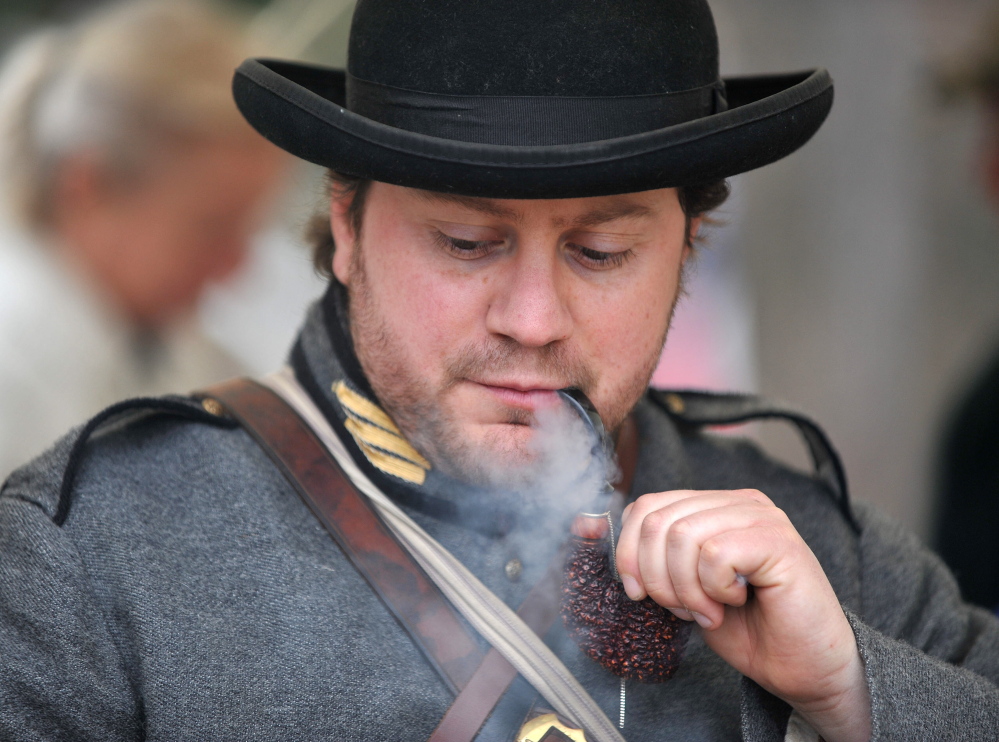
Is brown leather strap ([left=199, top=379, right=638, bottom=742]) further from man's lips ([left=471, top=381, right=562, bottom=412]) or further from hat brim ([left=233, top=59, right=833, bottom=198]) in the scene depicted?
hat brim ([left=233, top=59, right=833, bottom=198])

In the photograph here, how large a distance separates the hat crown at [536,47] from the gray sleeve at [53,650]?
1.13m

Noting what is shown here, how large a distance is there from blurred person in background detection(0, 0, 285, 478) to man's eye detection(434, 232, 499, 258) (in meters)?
2.36

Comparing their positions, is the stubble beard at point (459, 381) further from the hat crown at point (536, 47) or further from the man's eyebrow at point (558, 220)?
the hat crown at point (536, 47)

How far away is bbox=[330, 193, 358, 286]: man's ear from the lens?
2.26m

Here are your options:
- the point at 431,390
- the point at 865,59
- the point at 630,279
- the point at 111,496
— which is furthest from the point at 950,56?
the point at 111,496

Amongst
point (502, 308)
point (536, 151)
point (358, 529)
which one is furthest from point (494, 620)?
point (536, 151)

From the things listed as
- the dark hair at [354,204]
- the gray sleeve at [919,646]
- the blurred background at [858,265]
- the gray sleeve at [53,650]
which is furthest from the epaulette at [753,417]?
the blurred background at [858,265]

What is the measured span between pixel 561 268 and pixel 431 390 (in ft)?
1.21

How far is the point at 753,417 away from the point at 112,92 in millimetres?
2745

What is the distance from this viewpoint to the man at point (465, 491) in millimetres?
1763

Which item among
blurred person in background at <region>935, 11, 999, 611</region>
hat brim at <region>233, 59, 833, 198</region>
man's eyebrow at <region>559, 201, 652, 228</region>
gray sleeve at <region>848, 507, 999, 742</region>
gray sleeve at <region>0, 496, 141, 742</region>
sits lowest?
blurred person in background at <region>935, 11, 999, 611</region>

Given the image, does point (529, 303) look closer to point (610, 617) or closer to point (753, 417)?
point (610, 617)

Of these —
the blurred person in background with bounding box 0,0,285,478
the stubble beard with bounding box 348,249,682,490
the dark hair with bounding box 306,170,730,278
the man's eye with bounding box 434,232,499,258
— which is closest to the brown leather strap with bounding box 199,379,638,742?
the stubble beard with bounding box 348,249,682,490

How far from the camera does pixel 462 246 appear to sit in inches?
77.4
